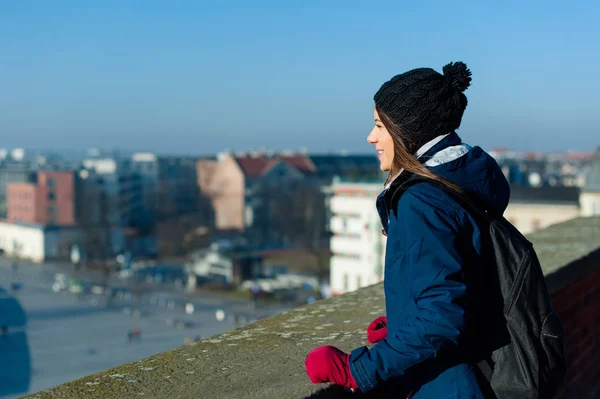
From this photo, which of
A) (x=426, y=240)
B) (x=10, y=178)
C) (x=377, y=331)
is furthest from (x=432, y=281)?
(x=10, y=178)

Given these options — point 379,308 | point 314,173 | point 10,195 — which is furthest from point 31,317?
point 379,308

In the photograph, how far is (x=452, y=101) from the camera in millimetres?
1496

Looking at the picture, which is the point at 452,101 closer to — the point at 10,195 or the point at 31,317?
the point at 31,317

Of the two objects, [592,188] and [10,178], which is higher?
[592,188]

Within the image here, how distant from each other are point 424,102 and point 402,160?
109 millimetres

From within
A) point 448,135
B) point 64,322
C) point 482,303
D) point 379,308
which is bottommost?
point 64,322

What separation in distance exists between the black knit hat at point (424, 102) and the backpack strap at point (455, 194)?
120 millimetres

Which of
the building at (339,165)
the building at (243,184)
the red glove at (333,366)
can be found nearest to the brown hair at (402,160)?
the red glove at (333,366)

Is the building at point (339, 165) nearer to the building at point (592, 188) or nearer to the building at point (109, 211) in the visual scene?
the building at point (109, 211)

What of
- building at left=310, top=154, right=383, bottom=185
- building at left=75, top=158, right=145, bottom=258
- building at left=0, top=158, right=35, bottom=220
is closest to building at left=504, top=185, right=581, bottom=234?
building at left=75, top=158, right=145, bottom=258

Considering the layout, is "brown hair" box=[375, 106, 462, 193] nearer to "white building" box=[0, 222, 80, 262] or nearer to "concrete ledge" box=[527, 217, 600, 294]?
"concrete ledge" box=[527, 217, 600, 294]

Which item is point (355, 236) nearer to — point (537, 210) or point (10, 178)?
point (537, 210)

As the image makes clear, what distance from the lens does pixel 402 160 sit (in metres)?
1.47

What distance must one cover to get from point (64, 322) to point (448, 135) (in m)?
43.1
